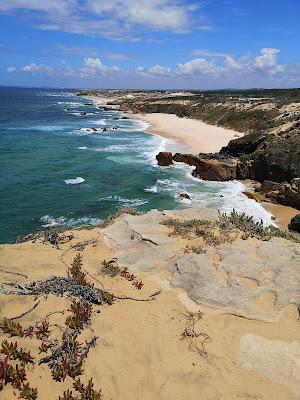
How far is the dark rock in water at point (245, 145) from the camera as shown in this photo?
111 feet

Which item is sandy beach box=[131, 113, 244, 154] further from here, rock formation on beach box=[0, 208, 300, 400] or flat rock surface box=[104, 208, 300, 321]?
rock formation on beach box=[0, 208, 300, 400]

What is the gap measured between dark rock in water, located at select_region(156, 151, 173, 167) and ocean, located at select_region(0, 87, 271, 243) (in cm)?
74

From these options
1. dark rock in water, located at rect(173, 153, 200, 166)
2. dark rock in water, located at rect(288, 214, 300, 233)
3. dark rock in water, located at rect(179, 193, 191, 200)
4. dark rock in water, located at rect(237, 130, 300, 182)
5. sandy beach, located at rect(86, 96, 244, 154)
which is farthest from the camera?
sandy beach, located at rect(86, 96, 244, 154)

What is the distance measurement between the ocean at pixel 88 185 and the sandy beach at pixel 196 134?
336cm

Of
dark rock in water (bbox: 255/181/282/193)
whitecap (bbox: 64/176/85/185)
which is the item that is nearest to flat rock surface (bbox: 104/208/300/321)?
dark rock in water (bbox: 255/181/282/193)

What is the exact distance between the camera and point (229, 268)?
908 centimetres

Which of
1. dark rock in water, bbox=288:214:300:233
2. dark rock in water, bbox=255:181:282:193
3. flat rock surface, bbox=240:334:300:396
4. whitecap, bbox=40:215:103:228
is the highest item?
flat rock surface, bbox=240:334:300:396

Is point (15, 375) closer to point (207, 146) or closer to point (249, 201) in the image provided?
point (249, 201)

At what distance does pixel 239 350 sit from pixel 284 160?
2320 centimetres

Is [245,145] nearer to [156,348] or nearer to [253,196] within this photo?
[253,196]

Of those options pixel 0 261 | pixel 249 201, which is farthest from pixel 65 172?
pixel 0 261

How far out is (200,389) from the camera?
6035mm

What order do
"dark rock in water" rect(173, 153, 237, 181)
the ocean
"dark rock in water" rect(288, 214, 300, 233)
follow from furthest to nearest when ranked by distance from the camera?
"dark rock in water" rect(173, 153, 237, 181) → the ocean → "dark rock in water" rect(288, 214, 300, 233)

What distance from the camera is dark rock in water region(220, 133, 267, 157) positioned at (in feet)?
111
